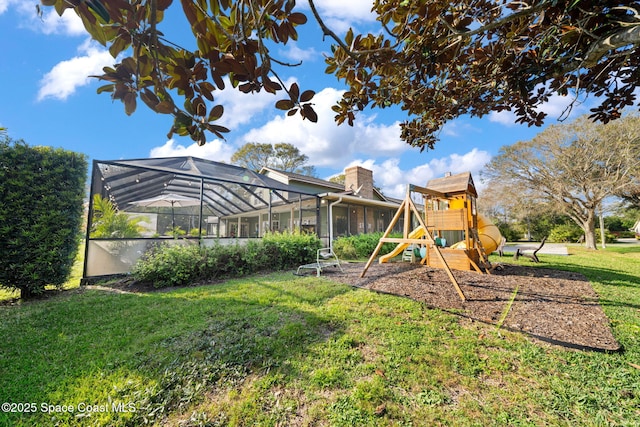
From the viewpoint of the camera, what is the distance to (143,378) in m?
2.09

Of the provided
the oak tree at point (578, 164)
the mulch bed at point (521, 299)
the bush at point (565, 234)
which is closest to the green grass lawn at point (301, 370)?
the mulch bed at point (521, 299)

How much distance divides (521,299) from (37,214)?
887 centimetres

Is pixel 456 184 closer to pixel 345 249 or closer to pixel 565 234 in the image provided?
pixel 345 249

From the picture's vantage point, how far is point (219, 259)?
20.9ft

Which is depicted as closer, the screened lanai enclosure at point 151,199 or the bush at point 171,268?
the bush at point 171,268

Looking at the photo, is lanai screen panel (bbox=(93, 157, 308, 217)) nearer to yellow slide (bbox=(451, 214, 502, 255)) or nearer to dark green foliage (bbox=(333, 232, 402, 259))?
dark green foliage (bbox=(333, 232, 402, 259))

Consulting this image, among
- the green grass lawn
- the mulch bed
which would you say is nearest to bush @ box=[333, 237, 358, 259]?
the mulch bed

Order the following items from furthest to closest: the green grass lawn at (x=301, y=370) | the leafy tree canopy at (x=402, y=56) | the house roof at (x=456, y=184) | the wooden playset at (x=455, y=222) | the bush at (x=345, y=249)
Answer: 1. the bush at (x=345, y=249)
2. the house roof at (x=456, y=184)
3. the wooden playset at (x=455, y=222)
4. the green grass lawn at (x=301, y=370)
5. the leafy tree canopy at (x=402, y=56)

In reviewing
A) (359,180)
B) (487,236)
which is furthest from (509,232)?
(487,236)

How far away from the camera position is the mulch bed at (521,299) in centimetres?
291

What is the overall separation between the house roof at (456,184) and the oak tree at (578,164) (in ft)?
42.9

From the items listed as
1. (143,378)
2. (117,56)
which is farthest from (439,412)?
(117,56)

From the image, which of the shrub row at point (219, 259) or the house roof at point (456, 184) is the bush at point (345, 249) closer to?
the shrub row at point (219, 259)

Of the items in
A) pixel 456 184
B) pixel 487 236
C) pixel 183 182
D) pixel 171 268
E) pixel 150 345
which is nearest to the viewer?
pixel 150 345
